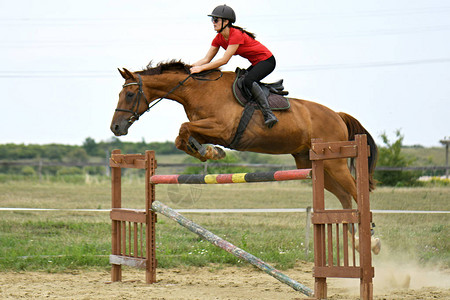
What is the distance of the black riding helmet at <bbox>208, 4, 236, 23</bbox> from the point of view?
5.62 metres

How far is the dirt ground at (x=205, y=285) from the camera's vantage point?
5.14 meters

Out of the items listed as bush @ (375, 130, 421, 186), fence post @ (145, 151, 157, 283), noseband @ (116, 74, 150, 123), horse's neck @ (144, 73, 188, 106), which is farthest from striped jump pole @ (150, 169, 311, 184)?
bush @ (375, 130, 421, 186)

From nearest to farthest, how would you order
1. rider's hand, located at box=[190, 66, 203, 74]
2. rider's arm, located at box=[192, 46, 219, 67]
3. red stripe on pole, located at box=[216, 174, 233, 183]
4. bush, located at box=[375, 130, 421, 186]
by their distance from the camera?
red stripe on pole, located at box=[216, 174, 233, 183] → rider's hand, located at box=[190, 66, 203, 74] → rider's arm, located at box=[192, 46, 219, 67] → bush, located at box=[375, 130, 421, 186]

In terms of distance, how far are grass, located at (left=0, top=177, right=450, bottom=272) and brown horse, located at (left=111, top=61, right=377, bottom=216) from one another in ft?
5.56

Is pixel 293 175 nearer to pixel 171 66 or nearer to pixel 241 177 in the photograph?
pixel 241 177

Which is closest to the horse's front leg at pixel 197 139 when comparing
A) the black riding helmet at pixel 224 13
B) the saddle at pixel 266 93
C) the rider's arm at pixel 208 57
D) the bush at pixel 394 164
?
the saddle at pixel 266 93

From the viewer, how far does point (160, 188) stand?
18.2 meters

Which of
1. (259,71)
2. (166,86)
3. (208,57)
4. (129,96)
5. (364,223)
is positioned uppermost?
(208,57)

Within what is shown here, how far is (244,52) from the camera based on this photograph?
584 centimetres

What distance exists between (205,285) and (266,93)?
1981mm

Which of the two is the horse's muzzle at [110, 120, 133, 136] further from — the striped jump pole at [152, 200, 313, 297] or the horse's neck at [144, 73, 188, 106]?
the striped jump pole at [152, 200, 313, 297]

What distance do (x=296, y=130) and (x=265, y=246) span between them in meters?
2.37

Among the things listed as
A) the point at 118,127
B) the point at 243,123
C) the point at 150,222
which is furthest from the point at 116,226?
the point at 243,123

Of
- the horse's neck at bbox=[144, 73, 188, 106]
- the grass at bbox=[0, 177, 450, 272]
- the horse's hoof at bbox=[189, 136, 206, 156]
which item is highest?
the horse's neck at bbox=[144, 73, 188, 106]
